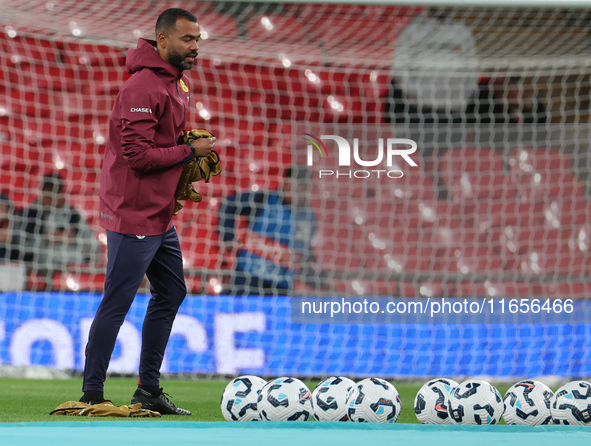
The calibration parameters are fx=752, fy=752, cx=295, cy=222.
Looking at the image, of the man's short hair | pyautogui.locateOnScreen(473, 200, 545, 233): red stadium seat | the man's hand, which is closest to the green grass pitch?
the man's hand

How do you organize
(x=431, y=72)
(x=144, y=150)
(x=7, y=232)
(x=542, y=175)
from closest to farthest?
(x=144, y=150), (x=7, y=232), (x=542, y=175), (x=431, y=72)

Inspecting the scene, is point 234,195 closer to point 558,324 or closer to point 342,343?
point 342,343

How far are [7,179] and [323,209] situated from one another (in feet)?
9.10

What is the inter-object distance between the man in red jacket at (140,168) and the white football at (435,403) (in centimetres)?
104

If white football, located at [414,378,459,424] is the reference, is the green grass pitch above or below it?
below

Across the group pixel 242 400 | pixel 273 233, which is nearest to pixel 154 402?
pixel 242 400

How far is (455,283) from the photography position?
20.6 ft

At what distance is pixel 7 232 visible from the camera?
20.0 ft

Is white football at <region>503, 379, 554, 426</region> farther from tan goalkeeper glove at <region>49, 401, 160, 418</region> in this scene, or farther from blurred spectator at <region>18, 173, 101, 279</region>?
blurred spectator at <region>18, 173, 101, 279</region>

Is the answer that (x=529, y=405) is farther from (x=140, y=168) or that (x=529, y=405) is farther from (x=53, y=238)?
(x=53, y=238)

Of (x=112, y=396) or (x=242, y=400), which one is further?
(x=112, y=396)

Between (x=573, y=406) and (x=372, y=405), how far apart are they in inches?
27.0

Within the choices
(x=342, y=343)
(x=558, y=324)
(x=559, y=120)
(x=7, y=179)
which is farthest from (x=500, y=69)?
(x=7, y=179)

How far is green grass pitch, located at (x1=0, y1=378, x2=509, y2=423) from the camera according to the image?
9.50ft
